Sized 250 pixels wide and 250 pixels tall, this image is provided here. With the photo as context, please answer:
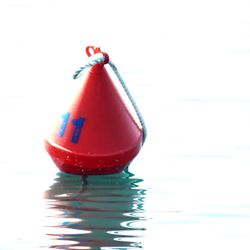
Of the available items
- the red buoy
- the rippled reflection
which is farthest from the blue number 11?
the rippled reflection

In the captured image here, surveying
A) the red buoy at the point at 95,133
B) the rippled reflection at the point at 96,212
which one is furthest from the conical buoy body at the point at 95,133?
the rippled reflection at the point at 96,212

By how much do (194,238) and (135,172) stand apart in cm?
189

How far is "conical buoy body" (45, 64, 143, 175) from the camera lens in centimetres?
768

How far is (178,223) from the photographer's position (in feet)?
21.5

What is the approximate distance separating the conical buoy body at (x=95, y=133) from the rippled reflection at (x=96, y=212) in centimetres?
13

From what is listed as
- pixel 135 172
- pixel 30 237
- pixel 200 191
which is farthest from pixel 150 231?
pixel 135 172

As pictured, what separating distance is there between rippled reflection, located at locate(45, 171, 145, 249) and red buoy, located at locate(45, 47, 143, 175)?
14 cm

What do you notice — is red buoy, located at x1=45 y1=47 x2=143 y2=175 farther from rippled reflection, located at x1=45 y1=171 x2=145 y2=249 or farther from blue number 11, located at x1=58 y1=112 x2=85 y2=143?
rippled reflection, located at x1=45 y1=171 x2=145 y2=249

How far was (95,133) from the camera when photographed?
302 inches

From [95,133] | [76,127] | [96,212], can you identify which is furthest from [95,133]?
[96,212]

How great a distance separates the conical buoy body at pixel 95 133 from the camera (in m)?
7.68

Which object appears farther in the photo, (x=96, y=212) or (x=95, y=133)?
(x=95, y=133)

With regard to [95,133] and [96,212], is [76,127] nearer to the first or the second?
[95,133]

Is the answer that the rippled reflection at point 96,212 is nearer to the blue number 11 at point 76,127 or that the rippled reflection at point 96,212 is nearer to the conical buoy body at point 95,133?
the conical buoy body at point 95,133
